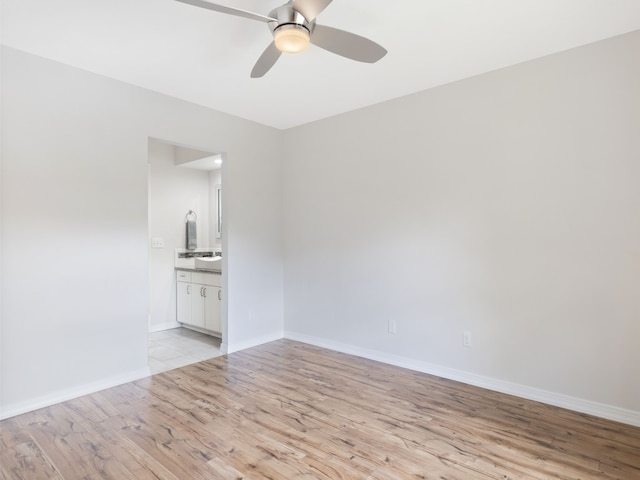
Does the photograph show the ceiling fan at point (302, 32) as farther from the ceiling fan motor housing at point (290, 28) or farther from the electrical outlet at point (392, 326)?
the electrical outlet at point (392, 326)

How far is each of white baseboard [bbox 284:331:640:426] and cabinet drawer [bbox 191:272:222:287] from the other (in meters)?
1.49

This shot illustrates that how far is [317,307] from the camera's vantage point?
420 cm

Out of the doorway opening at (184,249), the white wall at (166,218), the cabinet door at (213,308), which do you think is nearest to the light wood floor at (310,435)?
the cabinet door at (213,308)

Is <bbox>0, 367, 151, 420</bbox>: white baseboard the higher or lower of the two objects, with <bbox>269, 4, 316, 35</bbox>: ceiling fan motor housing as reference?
lower

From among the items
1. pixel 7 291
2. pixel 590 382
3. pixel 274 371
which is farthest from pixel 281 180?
pixel 590 382

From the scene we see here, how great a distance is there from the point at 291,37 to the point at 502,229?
7.10 ft

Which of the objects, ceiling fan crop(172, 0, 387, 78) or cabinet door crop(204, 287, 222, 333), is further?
cabinet door crop(204, 287, 222, 333)

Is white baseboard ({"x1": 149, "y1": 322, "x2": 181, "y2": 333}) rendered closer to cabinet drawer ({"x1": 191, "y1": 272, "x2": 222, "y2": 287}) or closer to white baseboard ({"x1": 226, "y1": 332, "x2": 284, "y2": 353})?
cabinet drawer ({"x1": 191, "y1": 272, "x2": 222, "y2": 287})

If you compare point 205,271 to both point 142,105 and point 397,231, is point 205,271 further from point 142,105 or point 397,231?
point 397,231

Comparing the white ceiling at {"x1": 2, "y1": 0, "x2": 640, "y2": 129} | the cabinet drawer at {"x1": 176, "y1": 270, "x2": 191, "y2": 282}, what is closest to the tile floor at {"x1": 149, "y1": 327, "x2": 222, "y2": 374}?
the cabinet drawer at {"x1": 176, "y1": 270, "x2": 191, "y2": 282}

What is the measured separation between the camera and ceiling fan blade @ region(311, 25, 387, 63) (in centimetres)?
194

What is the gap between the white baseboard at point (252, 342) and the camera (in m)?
3.94

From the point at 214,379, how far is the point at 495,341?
7.94 ft

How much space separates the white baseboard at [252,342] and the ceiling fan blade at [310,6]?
3.25 metres
